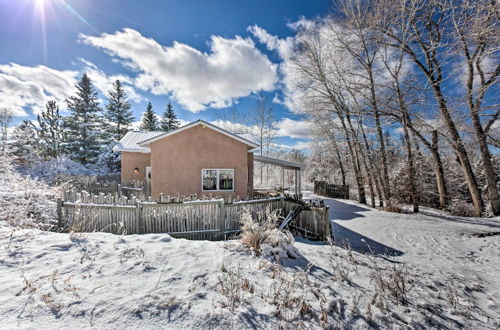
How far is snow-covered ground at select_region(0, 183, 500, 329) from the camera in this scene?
219cm

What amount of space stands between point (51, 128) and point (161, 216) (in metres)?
33.9

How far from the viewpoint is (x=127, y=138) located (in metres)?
18.2

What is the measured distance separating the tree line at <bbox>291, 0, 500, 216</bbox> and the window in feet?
31.5

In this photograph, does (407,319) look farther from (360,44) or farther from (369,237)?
(360,44)

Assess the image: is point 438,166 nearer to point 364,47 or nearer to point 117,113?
point 364,47

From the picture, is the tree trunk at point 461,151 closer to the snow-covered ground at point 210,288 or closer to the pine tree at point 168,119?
the snow-covered ground at point 210,288

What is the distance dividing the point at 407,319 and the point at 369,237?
17.0ft

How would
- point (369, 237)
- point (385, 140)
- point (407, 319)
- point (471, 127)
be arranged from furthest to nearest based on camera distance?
point (385, 140) < point (471, 127) < point (369, 237) < point (407, 319)

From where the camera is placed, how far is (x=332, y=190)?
839 inches

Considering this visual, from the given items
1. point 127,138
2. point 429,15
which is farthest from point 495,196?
point 127,138

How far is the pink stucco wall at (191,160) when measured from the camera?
34.1ft

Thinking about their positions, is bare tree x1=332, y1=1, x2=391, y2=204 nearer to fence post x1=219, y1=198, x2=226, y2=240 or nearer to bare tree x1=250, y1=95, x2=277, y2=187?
fence post x1=219, y1=198, x2=226, y2=240

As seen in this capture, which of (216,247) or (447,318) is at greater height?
(216,247)

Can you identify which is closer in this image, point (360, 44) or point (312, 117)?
point (360, 44)
